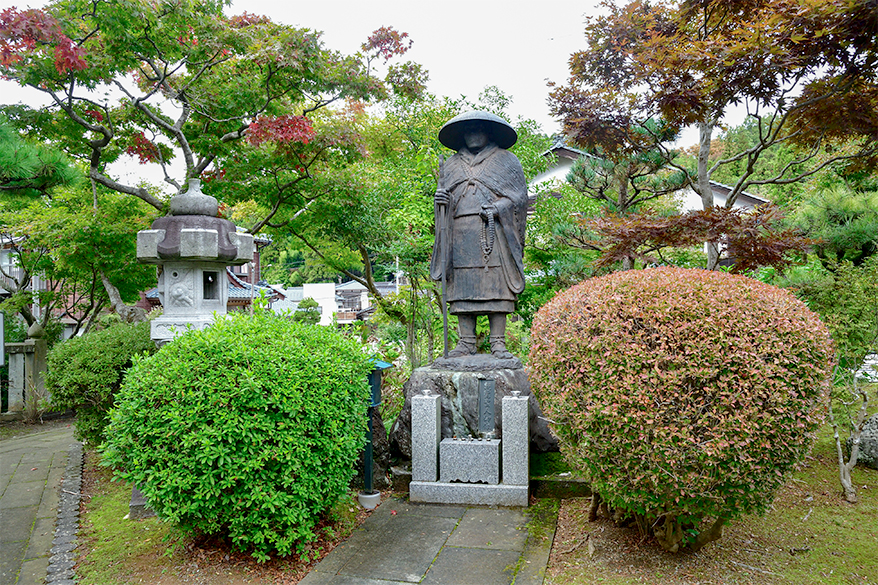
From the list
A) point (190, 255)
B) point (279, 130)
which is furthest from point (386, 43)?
point (190, 255)

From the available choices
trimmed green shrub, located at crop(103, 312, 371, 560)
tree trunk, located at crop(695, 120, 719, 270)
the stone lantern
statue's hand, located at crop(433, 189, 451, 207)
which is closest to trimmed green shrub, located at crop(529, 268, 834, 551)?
trimmed green shrub, located at crop(103, 312, 371, 560)

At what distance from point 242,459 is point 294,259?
36674 millimetres

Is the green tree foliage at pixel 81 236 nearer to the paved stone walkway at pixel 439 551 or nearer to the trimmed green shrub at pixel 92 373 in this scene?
the trimmed green shrub at pixel 92 373

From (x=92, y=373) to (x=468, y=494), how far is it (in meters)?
4.03

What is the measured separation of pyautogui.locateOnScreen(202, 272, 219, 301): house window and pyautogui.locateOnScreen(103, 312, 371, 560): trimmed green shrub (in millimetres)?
1839

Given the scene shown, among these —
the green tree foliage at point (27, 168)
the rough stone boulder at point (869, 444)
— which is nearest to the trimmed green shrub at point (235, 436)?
the green tree foliage at point (27, 168)

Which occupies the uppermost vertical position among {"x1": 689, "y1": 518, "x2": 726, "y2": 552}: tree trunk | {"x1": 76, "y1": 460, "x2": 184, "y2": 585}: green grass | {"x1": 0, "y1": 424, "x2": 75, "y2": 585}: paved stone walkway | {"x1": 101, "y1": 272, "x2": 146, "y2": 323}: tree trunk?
{"x1": 101, "y1": 272, "x2": 146, "y2": 323}: tree trunk

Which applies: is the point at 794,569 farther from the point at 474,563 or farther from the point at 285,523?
the point at 285,523

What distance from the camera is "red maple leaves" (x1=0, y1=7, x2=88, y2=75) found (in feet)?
18.7

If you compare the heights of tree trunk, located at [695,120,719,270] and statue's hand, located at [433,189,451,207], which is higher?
tree trunk, located at [695,120,719,270]

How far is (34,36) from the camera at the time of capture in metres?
5.78

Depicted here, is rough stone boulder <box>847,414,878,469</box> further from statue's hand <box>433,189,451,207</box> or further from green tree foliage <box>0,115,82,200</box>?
green tree foliage <box>0,115,82,200</box>

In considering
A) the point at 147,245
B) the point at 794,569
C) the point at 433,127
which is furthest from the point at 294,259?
the point at 794,569

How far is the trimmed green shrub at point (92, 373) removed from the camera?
568 cm
